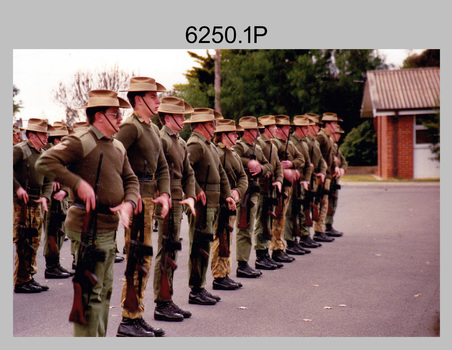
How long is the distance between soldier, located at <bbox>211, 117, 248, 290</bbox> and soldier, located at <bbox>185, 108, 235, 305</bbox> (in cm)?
40

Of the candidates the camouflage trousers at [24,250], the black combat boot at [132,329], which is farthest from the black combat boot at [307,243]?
the black combat boot at [132,329]

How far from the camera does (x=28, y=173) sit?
7.68 m

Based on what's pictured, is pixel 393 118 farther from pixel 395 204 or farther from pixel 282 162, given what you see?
pixel 282 162

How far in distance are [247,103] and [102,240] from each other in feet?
23.9

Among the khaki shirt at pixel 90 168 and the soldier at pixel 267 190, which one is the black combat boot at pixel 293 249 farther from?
the khaki shirt at pixel 90 168

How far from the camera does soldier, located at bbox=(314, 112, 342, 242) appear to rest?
12.2 m

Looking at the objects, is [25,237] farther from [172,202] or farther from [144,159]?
[144,159]

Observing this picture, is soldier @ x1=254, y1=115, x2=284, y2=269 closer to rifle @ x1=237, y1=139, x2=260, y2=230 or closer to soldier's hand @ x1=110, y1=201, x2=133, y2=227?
rifle @ x1=237, y1=139, x2=260, y2=230

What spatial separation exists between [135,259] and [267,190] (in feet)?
13.7

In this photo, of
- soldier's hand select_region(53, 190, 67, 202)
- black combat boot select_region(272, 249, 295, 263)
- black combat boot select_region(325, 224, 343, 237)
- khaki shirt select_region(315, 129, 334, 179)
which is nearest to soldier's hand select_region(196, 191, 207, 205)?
soldier's hand select_region(53, 190, 67, 202)

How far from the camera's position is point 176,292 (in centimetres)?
771

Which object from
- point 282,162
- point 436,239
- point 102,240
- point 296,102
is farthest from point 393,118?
point 102,240

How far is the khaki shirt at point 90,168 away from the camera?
4645 mm

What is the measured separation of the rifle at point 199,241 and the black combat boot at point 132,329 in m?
1.47
